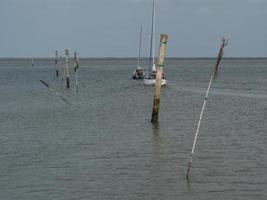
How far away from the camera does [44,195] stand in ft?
57.6

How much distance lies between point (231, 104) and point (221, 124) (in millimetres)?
14883

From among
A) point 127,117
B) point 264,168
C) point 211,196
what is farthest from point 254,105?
point 211,196

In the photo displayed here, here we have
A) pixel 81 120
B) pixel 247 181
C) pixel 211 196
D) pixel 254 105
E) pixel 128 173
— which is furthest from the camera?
pixel 254 105

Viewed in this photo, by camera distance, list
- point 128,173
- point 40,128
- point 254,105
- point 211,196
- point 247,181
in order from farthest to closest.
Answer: point 254,105
point 40,128
point 128,173
point 247,181
point 211,196

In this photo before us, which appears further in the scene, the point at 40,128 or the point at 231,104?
the point at 231,104

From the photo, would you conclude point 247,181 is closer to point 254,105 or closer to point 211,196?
point 211,196

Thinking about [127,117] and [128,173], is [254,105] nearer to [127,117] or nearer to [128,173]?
[127,117]

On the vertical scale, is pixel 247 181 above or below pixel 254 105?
above

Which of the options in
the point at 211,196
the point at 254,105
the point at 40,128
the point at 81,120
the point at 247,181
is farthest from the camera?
the point at 254,105

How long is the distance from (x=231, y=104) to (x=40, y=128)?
20.3 metres

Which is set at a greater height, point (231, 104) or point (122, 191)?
point (122, 191)

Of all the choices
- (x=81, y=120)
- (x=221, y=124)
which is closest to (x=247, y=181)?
(x=221, y=124)

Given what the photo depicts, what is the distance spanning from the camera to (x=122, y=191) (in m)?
17.8

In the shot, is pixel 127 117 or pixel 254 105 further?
pixel 254 105
